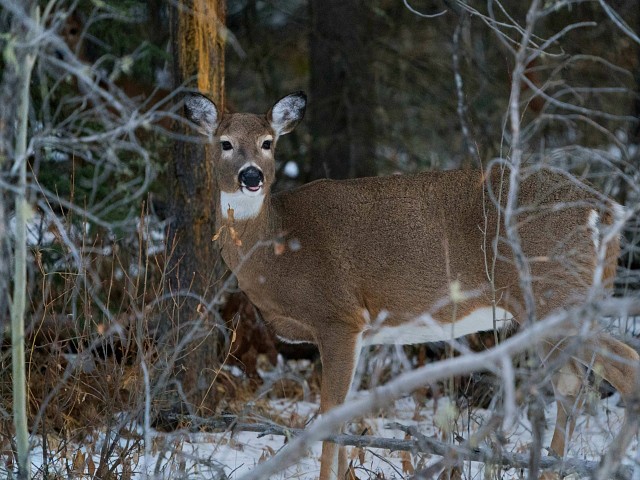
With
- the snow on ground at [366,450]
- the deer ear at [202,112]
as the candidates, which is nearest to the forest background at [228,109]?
the deer ear at [202,112]

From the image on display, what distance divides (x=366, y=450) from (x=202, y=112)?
2.40 metres

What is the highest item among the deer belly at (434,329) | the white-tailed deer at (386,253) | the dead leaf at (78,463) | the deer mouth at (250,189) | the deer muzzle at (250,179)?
the deer muzzle at (250,179)

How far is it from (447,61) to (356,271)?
6.68 metres

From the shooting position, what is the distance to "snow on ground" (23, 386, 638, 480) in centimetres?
489

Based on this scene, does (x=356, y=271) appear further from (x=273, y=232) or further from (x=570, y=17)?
(x=570, y=17)

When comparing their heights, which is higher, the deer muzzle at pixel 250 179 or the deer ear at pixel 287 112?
the deer ear at pixel 287 112

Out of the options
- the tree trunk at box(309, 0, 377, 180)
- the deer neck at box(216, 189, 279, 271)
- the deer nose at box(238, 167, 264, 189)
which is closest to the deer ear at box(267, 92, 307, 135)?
the deer neck at box(216, 189, 279, 271)

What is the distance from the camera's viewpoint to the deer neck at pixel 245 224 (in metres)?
6.02

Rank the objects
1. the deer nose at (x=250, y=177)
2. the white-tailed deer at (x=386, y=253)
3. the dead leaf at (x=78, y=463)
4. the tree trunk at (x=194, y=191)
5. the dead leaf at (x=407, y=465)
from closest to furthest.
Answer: the dead leaf at (x=78, y=463), the dead leaf at (x=407, y=465), the white-tailed deer at (x=386, y=253), the deer nose at (x=250, y=177), the tree trunk at (x=194, y=191)

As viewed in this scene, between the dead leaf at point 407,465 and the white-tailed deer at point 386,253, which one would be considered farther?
the white-tailed deer at point 386,253

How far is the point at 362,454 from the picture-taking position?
5.48 m

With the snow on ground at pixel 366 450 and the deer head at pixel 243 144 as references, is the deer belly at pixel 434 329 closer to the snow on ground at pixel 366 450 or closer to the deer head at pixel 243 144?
the snow on ground at pixel 366 450

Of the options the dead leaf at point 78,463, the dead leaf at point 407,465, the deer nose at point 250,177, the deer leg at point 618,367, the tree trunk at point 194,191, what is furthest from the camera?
the tree trunk at point 194,191

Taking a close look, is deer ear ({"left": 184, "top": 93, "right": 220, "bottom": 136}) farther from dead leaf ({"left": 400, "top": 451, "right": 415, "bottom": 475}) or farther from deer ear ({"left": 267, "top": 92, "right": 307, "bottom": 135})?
dead leaf ({"left": 400, "top": 451, "right": 415, "bottom": 475})
